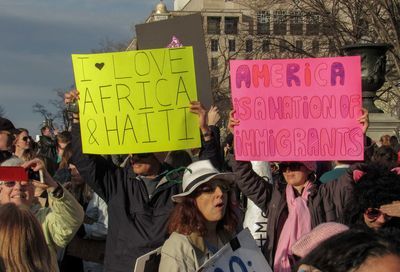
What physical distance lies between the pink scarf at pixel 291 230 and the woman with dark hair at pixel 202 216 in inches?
23.6

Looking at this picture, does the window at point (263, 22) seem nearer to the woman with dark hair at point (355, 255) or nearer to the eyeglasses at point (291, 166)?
the eyeglasses at point (291, 166)

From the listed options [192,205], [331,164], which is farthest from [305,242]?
[331,164]

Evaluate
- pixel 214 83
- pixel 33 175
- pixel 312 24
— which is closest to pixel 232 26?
pixel 214 83

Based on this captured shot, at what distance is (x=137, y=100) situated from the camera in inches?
229

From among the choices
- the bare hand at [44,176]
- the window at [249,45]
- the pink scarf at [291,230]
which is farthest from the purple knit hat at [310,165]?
the window at [249,45]

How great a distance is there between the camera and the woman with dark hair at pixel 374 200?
439 cm

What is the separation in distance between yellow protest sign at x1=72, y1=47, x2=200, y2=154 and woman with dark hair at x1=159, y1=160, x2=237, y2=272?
1.09m

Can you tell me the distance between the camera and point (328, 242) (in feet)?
6.56

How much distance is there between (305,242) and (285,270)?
2.09 metres

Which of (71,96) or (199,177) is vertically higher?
(71,96)

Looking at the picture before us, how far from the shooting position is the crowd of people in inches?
154

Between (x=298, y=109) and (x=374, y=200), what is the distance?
4.99 ft

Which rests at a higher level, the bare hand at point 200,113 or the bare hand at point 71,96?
the bare hand at point 71,96

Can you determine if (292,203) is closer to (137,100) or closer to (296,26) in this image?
(137,100)
